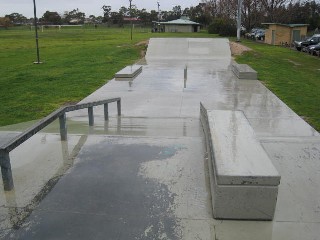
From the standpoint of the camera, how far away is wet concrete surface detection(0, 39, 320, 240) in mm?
3406

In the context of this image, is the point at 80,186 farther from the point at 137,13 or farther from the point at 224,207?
the point at 137,13

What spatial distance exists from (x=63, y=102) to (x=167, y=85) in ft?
13.3

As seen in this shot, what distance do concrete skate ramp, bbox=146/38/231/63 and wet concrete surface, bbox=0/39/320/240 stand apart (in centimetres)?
1489

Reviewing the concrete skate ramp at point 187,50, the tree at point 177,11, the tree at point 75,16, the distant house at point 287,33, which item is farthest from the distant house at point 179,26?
the tree at point 75,16

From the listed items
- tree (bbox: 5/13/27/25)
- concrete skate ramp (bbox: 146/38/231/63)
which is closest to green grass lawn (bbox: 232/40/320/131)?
concrete skate ramp (bbox: 146/38/231/63)

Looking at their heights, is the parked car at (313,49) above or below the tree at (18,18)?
below

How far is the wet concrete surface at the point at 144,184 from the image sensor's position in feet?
11.2

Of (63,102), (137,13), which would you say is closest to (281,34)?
(63,102)

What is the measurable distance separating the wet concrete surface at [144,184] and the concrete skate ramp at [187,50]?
1489cm

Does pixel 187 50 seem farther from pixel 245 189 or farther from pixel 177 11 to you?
pixel 177 11

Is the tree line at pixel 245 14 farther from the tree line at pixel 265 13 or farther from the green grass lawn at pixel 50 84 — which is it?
the green grass lawn at pixel 50 84

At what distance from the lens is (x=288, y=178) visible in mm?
4582

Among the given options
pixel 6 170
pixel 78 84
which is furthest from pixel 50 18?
pixel 6 170

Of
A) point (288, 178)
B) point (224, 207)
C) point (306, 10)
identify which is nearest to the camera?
point (224, 207)
